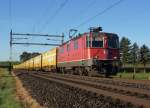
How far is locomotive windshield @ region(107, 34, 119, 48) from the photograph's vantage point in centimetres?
3306

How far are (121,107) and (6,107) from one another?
374 cm

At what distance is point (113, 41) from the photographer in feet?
109

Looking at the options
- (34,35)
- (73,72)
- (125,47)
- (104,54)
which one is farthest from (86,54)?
(125,47)

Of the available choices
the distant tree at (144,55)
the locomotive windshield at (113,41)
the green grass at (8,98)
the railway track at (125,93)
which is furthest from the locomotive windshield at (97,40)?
the distant tree at (144,55)

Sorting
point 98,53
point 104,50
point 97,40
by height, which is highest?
point 97,40

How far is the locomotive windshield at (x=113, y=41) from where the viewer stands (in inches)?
→ 1302

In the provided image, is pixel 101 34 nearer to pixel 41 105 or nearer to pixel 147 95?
pixel 147 95

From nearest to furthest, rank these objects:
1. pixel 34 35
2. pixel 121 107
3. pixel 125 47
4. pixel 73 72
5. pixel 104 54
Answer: pixel 121 107 → pixel 104 54 → pixel 73 72 → pixel 34 35 → pixel 125 47

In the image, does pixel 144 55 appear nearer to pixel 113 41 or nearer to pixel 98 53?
pixel 113 41

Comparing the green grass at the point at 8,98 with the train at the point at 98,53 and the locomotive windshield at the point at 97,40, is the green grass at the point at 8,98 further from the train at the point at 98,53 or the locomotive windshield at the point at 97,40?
the locomotive windshield at the point at 97,40

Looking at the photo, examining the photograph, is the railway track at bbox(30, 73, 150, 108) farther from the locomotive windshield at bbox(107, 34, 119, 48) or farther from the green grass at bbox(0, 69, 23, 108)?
the locomotive windshield at bbox(107, 34, 119, 48)

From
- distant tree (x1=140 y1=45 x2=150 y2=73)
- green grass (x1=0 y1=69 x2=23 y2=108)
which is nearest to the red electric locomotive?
green grass (x1=0 y1=69 x2=23 y2=108)

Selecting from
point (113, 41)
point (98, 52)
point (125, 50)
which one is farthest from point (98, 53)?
point (125, 50)

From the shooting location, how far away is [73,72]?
1554 inches
